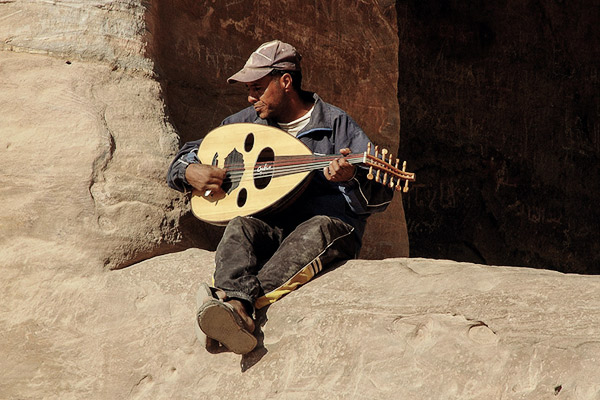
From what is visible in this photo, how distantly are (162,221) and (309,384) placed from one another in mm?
1234

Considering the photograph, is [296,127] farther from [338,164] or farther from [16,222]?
[16,222]

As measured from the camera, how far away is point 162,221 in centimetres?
435

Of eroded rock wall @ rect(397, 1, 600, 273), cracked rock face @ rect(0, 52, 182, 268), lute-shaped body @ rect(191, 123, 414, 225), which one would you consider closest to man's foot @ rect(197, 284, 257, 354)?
lute-shaped body @ rect(191, 123, 414, 225)

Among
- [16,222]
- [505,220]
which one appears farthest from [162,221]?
[505,220]

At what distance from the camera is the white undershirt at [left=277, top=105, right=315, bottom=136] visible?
13.6 ft

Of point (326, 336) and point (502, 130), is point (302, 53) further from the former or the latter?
point (326, 336)

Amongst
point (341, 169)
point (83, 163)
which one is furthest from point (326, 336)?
point (83, 163)

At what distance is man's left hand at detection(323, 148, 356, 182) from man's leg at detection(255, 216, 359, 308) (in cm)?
22

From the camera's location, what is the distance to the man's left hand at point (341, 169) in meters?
3.62

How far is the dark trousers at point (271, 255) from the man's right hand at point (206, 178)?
259 millimetres

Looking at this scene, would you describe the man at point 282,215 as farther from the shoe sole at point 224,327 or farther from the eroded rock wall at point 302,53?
the eroded rock wall at point 302,53

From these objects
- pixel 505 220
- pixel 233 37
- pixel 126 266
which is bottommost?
pixel 505 220

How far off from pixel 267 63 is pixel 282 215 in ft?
1.91

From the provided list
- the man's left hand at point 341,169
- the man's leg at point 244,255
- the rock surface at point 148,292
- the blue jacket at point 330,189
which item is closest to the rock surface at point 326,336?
the rock surface at point 148,292
